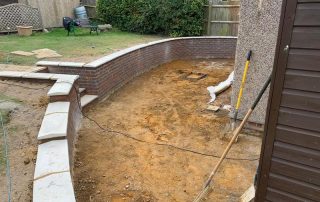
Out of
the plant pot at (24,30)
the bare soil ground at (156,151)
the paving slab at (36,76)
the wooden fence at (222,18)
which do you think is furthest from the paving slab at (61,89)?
the wooden fence at (222,18)

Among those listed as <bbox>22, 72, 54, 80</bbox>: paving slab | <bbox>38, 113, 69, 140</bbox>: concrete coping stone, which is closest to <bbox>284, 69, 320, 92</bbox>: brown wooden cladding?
<bbox>38, 113, 69, 140</bbox>: concrete coping stone

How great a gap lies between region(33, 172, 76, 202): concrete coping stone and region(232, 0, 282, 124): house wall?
3366mm

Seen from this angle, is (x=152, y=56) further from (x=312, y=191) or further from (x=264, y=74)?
(x=312, y=191)

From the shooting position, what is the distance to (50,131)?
11.5 feet

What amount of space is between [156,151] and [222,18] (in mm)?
9800

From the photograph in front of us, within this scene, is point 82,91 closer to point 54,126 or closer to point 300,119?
point 54,126

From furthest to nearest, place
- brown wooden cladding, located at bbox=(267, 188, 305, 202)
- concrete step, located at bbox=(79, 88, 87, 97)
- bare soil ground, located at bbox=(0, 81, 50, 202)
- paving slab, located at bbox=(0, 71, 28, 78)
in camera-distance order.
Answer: concrete step, located at bbox=(79, 88, 87, 97) < paving slab, located at bbox=(0, 71, 28, 78) < bare soil ground, located at bbox=(0, 81, 50, 202) < brown wooden cladding, located at bbox=(267, 188, 305, 202)

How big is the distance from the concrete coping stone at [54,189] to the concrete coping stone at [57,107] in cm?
148

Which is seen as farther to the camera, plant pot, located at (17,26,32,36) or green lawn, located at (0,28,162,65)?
plant pot, located at (17,26,32,36)

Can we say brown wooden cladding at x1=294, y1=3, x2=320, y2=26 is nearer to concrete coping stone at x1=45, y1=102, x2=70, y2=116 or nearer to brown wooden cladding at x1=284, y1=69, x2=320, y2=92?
brown wooden cladding at x1=284, y1=69, x2=320, y2=92

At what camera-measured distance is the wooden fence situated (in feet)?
41.4

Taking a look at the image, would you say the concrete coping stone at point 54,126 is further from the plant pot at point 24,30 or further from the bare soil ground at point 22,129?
the plant pot at point 24,30

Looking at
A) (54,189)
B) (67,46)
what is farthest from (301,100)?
(67,46)

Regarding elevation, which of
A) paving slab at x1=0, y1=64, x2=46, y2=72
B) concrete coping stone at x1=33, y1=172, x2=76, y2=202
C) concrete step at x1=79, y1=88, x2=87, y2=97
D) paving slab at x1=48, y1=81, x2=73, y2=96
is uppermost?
paving slab at x1=48, y1=81, x2=73, y2=96
